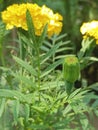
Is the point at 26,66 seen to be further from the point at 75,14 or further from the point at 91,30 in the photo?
the point at 75,14

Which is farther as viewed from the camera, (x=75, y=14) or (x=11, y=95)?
(x=75, y=14)

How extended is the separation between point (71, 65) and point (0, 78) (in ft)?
1.03

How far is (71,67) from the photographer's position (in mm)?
764

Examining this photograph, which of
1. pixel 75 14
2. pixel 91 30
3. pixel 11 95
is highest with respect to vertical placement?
pixel 75 14

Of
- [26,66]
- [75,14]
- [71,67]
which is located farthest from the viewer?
[75,14]

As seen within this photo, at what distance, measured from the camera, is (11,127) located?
3.10 ft

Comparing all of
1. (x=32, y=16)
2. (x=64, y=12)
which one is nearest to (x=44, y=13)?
(x=32, y=16)

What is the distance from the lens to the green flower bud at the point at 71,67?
761 millimetres

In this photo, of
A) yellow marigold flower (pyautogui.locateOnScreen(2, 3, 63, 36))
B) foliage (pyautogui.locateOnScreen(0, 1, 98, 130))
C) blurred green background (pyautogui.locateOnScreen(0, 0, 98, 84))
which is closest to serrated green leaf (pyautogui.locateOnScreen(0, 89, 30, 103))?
foliage (pyautogui.locateOnScreen(0, 1, 98, 130))

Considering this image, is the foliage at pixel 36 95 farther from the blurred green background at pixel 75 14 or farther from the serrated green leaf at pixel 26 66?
the blurred green background at pixel 75 14

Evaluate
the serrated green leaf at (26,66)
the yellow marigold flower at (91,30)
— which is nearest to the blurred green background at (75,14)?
the yellow marigold flower at (91,30)

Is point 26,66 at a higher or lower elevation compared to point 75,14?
lower

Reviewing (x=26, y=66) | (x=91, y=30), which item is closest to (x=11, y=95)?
(x=26, y=66)

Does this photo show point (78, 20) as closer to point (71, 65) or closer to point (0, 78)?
point (0, 78)
